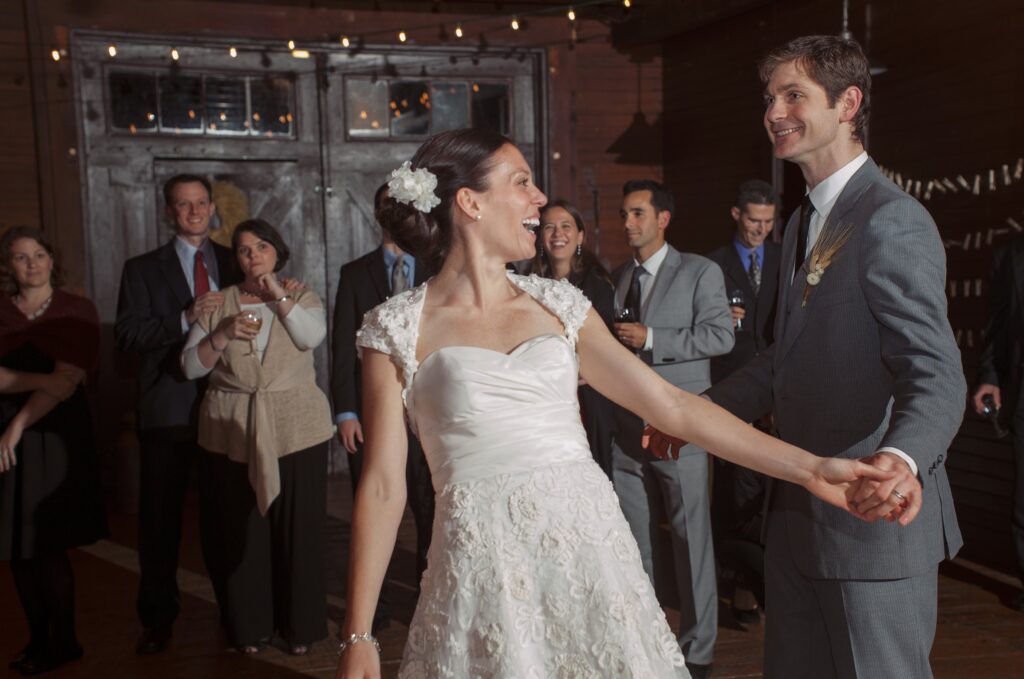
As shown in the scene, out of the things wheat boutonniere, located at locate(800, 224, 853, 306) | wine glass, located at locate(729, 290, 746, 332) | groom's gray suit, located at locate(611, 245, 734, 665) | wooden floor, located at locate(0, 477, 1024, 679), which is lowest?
wooden floor, located at locate(0, 477, 1024, 679)

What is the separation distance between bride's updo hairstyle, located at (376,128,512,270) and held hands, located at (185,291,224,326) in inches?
79.8

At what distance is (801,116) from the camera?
2268 mm

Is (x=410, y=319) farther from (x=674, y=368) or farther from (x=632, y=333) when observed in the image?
(x=674, y=368)

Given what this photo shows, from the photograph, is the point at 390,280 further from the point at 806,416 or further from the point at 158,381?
the point at 806,416

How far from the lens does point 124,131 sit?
699cm

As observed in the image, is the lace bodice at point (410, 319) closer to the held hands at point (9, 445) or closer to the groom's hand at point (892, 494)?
the groom's hand at point (892, 494)

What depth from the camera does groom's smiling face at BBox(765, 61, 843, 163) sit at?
2262 millimetres

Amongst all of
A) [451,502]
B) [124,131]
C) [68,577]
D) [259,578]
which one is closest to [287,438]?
[259,578]

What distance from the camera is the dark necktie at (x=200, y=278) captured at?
4352 mm

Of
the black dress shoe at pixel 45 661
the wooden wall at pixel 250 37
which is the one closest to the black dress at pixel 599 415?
the black dress shoe at pixel 45 661

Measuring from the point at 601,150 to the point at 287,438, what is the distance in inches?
174
